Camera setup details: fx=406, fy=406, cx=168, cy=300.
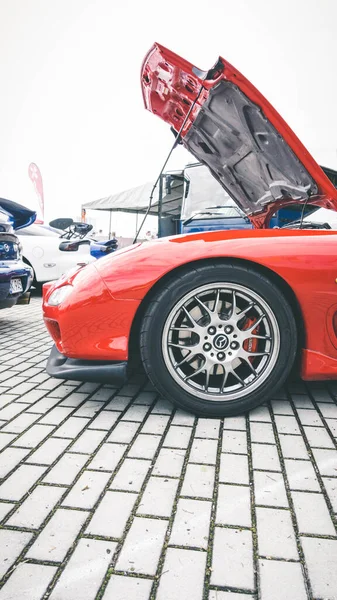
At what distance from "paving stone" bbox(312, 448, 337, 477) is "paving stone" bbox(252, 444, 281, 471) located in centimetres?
17

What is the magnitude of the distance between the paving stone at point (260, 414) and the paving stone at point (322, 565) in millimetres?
830

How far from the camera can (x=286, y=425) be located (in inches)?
80.1

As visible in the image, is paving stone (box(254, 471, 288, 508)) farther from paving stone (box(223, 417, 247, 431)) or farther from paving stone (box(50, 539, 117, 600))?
paving stone (box(50, 539, 117, 600))

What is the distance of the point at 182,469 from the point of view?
1.66m

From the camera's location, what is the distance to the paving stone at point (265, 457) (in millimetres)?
1676

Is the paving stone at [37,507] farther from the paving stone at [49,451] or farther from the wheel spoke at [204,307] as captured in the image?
the wheel spoke at [204,307]

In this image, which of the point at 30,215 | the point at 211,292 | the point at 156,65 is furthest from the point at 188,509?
the point at 30,215

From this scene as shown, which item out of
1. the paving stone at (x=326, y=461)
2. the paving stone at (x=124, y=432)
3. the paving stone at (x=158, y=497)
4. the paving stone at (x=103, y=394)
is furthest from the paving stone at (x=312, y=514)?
the paving stone at (x=103, y=394)

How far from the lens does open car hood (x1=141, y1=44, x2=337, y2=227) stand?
2105mm

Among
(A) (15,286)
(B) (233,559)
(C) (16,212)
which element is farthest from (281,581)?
(C) (16,212)

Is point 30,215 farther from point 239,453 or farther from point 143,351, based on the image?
point 239,453

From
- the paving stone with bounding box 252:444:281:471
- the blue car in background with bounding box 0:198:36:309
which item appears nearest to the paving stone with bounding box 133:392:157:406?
the paving stone with bounding box 252:444:281:471

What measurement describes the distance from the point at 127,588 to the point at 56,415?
46.7 inches

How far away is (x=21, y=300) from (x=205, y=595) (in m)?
3.85
